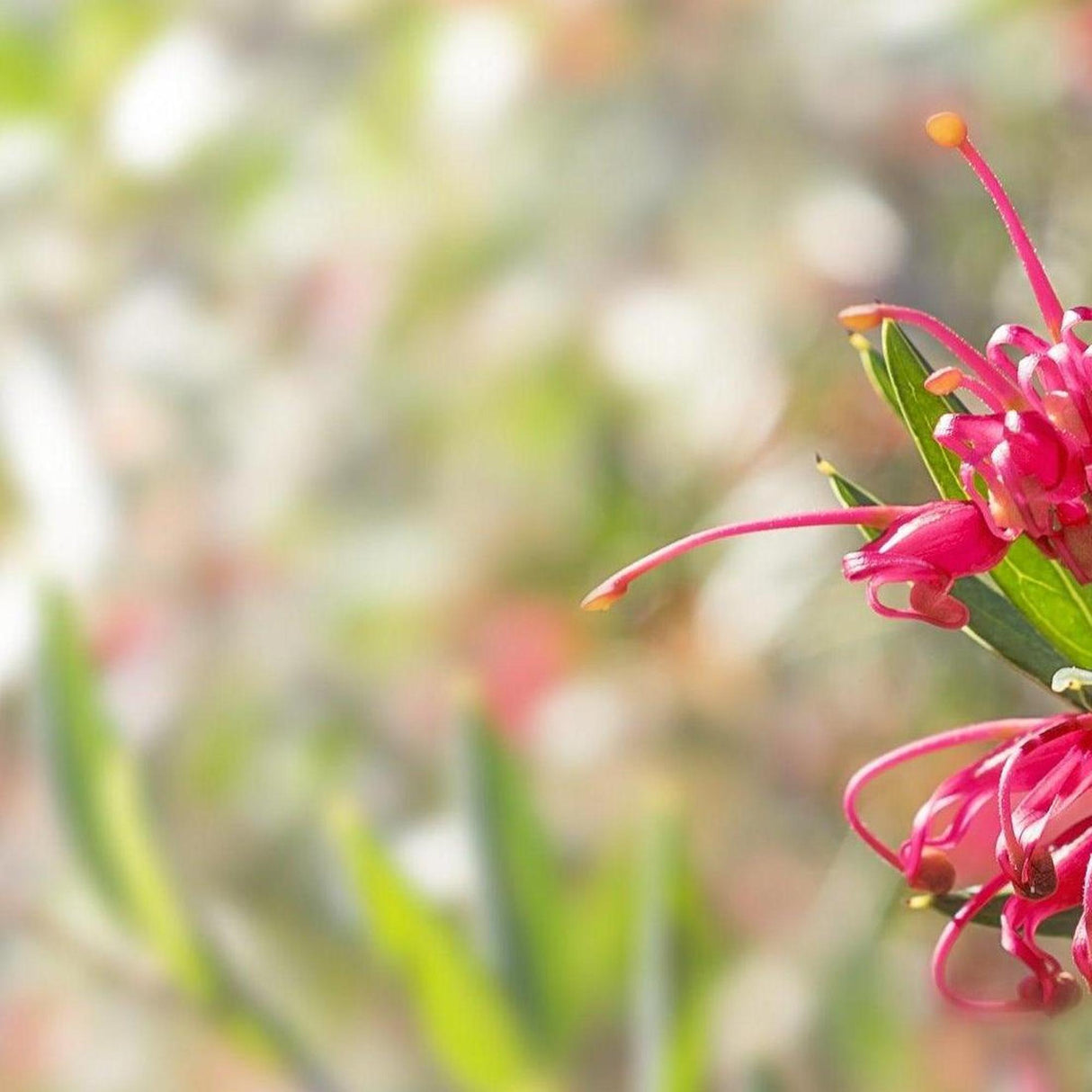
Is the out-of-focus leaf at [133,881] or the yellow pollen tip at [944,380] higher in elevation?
the yellow pollen tip at [944,380]

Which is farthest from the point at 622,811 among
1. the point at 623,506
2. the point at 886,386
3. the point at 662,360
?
the point at 886,386

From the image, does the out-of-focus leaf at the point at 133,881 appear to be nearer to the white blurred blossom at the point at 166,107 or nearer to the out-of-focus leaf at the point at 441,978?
the out-of-focus leaf at the point at 441,978

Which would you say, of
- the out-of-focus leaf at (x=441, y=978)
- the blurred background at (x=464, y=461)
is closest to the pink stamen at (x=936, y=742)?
the out-of-focus leaf at (x=441, y=978)

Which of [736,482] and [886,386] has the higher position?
[886,386]

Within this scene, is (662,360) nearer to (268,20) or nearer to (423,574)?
(423,574)

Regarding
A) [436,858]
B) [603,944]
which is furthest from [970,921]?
[436,858]

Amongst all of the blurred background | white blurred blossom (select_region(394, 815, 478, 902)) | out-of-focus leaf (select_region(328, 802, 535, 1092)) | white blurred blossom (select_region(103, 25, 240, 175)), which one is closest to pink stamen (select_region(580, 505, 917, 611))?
out-of-focus leaf (select_region(328, 802, 535, 1092))

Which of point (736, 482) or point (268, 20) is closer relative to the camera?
point (736, 482)
